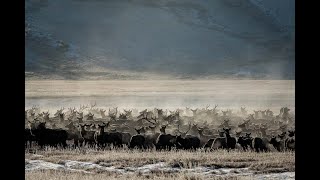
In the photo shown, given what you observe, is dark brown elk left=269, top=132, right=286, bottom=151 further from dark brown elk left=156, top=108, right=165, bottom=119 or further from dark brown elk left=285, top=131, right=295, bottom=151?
dark brown elk left=156, top=108, right=165, bottom=119

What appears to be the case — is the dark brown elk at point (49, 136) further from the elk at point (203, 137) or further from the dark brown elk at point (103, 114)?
the elk at point (203, 137)

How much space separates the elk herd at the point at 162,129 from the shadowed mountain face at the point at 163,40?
0.28 meters

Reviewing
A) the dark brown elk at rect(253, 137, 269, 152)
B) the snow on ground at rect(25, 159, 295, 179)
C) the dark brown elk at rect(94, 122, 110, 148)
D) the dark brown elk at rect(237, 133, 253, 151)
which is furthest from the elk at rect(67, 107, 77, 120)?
the dark brown elk at rect(253, 137, 269, 152)

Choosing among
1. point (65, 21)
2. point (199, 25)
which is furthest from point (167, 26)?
point (65, 21)

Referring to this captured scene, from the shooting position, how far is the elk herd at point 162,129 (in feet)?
10.0

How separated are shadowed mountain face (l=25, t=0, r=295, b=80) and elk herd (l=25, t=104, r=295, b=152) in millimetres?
282

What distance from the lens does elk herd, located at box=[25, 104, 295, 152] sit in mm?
3057

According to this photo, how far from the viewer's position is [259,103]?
3.10m

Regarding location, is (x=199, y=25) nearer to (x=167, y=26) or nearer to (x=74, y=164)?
(x=167, y=26)

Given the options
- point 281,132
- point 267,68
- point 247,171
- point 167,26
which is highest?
point 167,26

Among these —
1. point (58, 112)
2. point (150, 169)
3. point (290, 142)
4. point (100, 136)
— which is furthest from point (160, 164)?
point (290, 142)
